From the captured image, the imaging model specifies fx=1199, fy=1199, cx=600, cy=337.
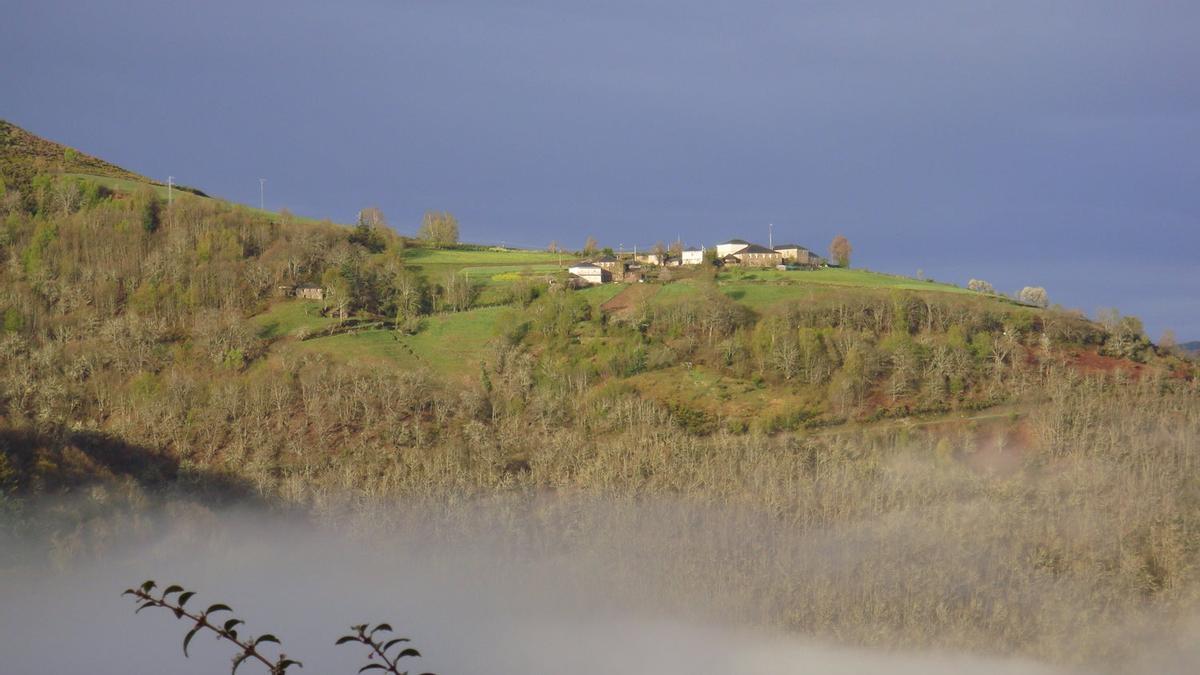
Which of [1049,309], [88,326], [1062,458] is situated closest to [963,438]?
[1062,458]

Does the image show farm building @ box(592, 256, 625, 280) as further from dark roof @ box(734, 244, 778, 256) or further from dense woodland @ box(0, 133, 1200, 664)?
dark roof @ box(734, 244, 778, 256)

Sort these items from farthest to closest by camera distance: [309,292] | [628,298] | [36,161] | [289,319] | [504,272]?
[36,161]
[504,272]
[309,292]
[628,298]
[289,319]

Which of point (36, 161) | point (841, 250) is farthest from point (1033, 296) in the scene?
point (36, 161)

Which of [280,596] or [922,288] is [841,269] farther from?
[280,596]

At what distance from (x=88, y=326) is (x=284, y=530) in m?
37.3

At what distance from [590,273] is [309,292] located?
2891 centimetres

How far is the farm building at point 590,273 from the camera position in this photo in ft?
413

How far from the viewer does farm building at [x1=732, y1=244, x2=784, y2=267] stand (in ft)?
465

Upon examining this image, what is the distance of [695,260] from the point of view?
140875 mm

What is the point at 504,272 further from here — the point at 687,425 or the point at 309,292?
the point at 687,425

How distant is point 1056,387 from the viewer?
317ft

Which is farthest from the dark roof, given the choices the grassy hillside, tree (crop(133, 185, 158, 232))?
the grassy hillside

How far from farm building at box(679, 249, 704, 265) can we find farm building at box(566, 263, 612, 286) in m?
15.2

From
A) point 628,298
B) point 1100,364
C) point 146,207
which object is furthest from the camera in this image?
point 146,207
